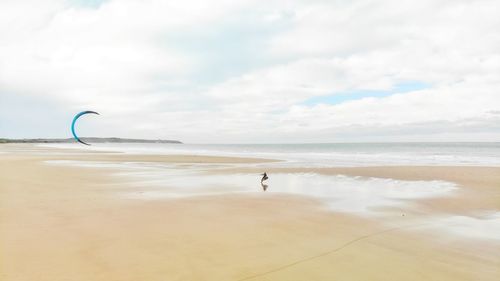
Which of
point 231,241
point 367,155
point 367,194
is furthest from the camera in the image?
point 367,155

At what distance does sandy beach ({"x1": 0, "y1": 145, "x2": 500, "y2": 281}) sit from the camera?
187 inches

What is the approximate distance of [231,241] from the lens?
619 cm

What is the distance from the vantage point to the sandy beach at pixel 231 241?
187 inches

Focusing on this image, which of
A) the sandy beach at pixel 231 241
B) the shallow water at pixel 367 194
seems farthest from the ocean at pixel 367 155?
the sandy beach at pixel 231 241

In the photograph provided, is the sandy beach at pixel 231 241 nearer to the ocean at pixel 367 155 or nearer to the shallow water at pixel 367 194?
the shallow water at pixel 367 194

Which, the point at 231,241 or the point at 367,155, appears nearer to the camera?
the point at 231,241

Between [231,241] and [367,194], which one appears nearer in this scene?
[231,241]

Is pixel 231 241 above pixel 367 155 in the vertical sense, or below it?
below

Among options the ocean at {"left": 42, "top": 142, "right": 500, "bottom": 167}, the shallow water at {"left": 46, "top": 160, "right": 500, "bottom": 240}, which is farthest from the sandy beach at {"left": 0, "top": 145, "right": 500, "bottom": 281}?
the ocean at {"left": 42, "top": 142, "right": 500, "bottom": 167}

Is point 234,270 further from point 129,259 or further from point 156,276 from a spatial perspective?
point 129,259

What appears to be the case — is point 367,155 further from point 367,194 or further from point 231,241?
point 231,241

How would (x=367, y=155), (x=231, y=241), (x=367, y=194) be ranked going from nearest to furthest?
(x=231, y=241), (x=367, y=194), (x=367, y=155)

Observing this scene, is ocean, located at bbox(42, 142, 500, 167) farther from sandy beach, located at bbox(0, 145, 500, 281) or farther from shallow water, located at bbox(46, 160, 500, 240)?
sandy beach, located at bbox(0, 145, 500, 281)

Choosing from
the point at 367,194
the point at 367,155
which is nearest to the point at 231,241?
the point at 367,194
